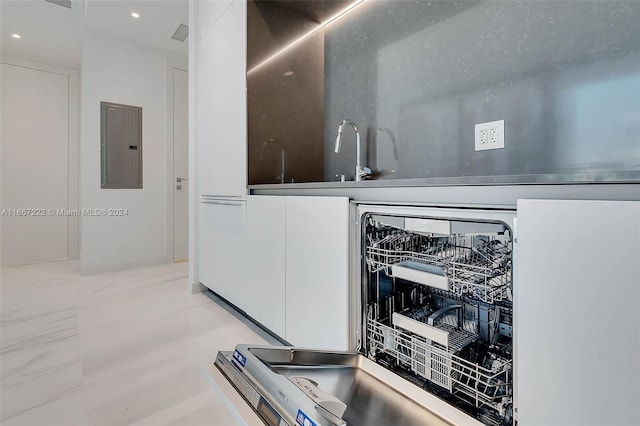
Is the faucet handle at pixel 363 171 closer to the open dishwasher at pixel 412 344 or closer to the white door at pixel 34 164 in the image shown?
the open dishwasher at pixel 412 344

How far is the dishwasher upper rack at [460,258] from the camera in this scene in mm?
877

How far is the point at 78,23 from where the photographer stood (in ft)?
11.2

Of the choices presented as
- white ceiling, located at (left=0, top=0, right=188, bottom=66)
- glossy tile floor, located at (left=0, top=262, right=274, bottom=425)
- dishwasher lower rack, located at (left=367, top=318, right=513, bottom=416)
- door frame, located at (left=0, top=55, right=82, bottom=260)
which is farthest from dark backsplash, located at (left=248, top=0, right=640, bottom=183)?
door frame, located at (left=0, top=55, right=82, bottom=260)

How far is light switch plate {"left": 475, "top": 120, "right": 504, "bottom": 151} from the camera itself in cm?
153

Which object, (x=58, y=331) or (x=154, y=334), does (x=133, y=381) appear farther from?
(x=58, y=331)

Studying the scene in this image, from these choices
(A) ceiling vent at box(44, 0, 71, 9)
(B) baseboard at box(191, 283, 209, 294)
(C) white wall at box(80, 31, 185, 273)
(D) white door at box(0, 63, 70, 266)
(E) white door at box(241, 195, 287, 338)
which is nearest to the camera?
(E) white door at box(241, 195, 287, 338)

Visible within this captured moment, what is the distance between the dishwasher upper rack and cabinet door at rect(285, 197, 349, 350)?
0.17 meters

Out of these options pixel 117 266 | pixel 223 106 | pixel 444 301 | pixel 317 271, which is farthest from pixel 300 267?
pixel 117 266

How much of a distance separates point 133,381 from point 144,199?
2.91m

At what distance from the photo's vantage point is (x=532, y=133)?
1.42 metres

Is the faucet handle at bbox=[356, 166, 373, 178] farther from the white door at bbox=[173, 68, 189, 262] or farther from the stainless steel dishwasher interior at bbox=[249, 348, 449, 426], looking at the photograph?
the white door at bbox=[173, 68, 189, 262]

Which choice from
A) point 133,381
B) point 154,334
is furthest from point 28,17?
point 133,381

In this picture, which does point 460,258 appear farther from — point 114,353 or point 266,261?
point 114,353

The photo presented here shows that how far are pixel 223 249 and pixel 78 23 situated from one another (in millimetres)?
2896
